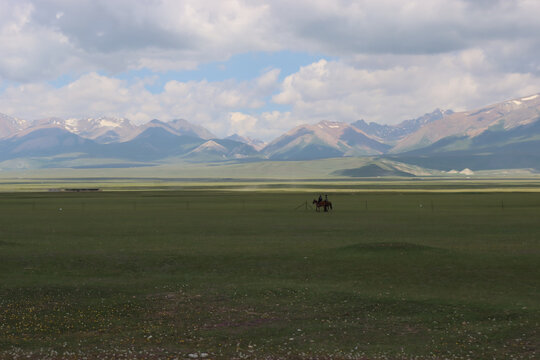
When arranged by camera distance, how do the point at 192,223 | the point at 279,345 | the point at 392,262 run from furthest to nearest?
the point at 192,223
the point at 392,262
the point at 279,345

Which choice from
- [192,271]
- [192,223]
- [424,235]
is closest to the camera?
[192,271]

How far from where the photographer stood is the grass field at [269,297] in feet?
61.5

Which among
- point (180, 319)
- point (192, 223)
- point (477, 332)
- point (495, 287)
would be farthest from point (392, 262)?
point (192, 223)

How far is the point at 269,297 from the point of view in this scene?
2475cm

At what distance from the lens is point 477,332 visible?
19.7 metres

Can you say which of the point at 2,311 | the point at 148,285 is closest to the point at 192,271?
the point at 148,285

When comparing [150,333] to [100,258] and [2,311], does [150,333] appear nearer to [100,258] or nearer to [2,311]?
[2,311]

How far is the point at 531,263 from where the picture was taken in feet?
105

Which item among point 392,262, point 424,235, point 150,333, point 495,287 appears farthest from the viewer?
point 424,235

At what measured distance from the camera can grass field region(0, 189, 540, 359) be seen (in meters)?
18.7

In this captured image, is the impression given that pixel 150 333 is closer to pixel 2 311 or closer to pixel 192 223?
pixel 2 311

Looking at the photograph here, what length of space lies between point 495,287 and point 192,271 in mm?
15073

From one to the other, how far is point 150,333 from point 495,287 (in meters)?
15.6

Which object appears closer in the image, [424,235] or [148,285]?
[148,285]
